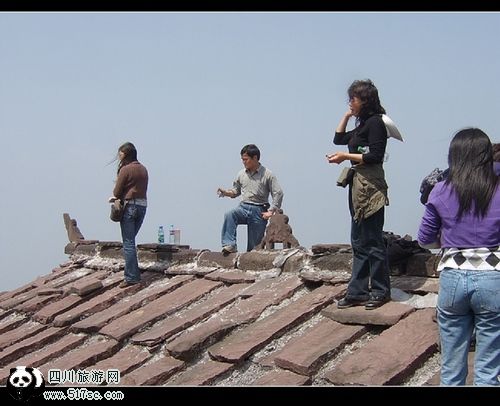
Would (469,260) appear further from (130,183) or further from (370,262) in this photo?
(130,183)

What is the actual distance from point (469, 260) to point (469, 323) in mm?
291

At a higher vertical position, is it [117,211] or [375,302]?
[117,211]

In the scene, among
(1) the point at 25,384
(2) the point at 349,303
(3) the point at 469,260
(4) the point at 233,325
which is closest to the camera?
(3) the point at 469,260

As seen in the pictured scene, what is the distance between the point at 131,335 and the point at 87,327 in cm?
55

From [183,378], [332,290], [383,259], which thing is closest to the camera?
[183,378]

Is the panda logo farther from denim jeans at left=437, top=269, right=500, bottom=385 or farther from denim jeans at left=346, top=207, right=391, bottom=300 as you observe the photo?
denim jeans at left=437, top=269, right=500, bottom=385

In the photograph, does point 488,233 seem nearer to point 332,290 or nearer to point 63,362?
point 332,290

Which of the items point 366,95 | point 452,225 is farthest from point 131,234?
point 452,225

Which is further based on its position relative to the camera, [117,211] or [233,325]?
[117,211]

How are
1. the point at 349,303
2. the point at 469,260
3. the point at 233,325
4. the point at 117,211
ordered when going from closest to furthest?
the point at 469,260 < the point at 349,303 < the point at 233,325 < the point at 117,211

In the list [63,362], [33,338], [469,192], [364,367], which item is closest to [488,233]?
[469,192]

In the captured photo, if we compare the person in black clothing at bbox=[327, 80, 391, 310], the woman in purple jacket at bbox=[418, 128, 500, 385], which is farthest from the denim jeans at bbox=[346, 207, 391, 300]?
the woman in purple jacket at bbox=[418, 128, 500, 385]

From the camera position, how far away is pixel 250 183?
21.4 ft

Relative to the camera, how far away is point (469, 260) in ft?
9.65
